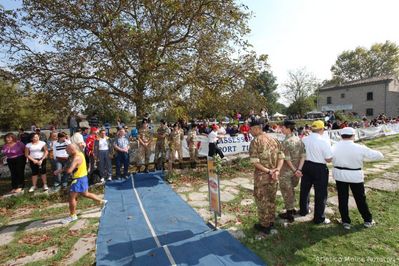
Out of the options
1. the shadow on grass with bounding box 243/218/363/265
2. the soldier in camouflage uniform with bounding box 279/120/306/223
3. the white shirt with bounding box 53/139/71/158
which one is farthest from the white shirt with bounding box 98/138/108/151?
the soldier in camouflage uniform with bounding box 279/120/306/223

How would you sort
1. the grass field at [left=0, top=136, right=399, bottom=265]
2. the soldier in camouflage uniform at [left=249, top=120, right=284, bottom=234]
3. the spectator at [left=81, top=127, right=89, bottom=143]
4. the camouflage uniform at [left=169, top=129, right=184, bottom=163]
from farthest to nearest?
the camouflage uniform at [left=169, top=129, right=184, bottom=163], the spectator at [left=81, top=127, right=89, bottom=143], the soldier in camouflage uniform at [left=249, top=120, right=284, bottom=234], the grass field at [left=0, top=136, right=399, bottom=265]

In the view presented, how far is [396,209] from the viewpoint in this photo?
17.6ft

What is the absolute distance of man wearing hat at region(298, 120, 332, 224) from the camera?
15.4ft

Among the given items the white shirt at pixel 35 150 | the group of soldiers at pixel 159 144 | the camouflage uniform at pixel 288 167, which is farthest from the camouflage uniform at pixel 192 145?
the camouflage uniform at pixel 288 167

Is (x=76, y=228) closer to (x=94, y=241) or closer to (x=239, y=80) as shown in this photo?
(x=94, y=241)

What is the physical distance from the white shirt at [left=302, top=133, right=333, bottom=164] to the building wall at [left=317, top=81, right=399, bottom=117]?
40022 millimetres

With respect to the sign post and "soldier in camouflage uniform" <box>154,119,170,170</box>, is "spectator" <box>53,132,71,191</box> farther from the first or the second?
the sign post

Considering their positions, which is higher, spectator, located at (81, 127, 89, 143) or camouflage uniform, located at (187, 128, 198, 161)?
spectator, located at (81, 127, 89, 143)

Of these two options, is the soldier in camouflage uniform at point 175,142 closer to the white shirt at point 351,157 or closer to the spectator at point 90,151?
the spectator at point 90,151

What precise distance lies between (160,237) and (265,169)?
218 centimetres

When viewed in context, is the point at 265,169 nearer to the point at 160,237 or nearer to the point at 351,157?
the point at 351,157

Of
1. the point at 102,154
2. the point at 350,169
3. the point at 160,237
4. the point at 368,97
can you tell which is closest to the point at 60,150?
the point at 102,154

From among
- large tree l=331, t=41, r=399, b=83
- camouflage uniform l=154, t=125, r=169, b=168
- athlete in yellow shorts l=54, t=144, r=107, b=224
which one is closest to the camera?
athlete in yellow shorts l=54, t=144, r=107, b=224

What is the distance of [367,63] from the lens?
169 feet
